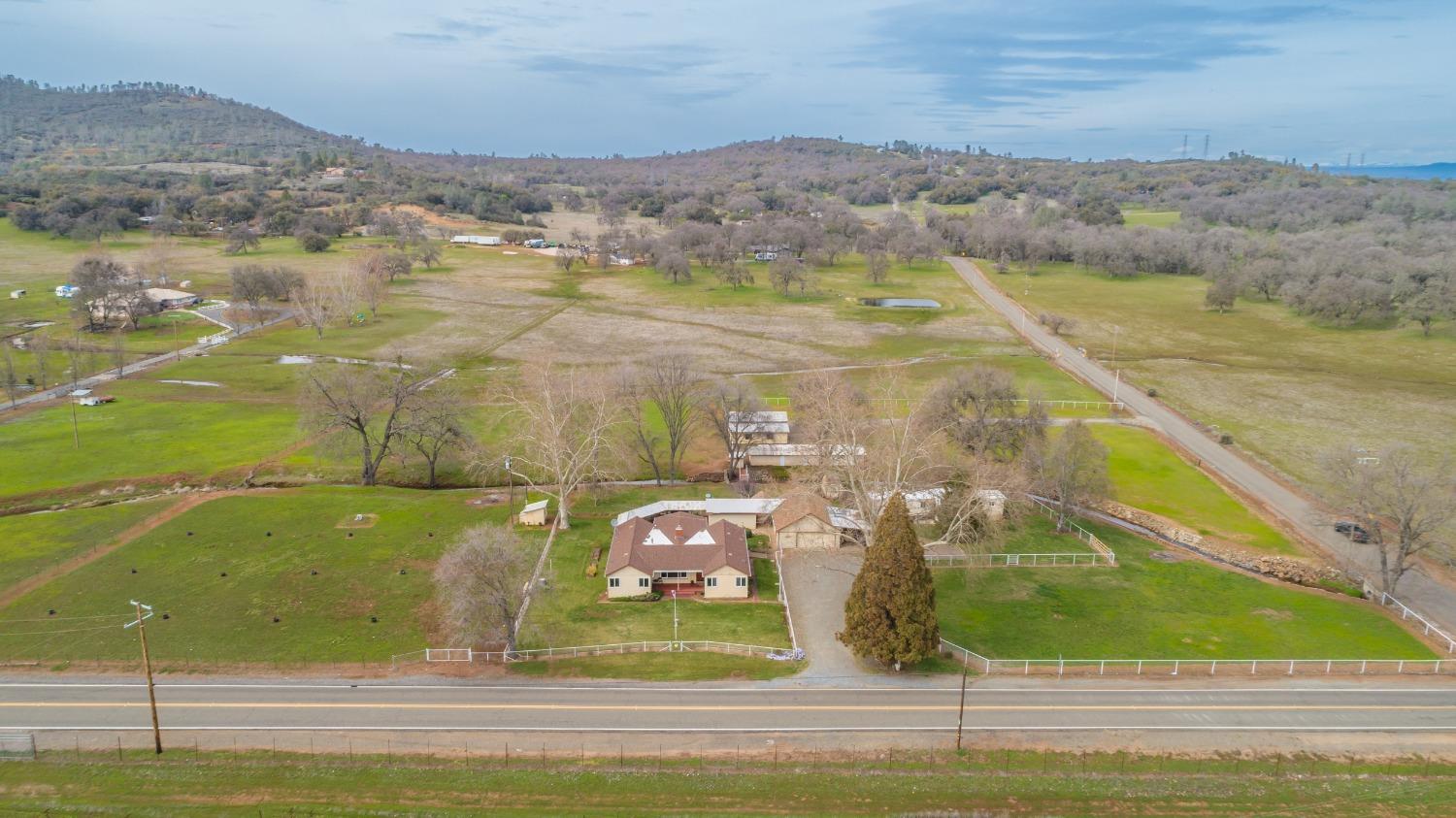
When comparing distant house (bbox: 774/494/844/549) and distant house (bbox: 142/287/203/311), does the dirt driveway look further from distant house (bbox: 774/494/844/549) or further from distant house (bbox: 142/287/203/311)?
distant house (bbox: 142/287/203/311)

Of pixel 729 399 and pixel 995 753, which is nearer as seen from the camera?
pixel 995 753

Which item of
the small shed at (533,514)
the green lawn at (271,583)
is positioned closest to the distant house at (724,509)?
the small shed at (533,514)

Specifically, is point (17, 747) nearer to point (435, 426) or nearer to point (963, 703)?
point (435, 426)

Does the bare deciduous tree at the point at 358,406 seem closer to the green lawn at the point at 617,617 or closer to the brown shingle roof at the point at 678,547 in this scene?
the green lawn at the point at 617,617

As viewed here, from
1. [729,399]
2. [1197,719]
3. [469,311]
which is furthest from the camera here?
[469,311]

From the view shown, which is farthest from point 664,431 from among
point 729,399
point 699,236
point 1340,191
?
point 1340,191

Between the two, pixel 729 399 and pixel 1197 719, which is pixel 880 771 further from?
pixel 729 399

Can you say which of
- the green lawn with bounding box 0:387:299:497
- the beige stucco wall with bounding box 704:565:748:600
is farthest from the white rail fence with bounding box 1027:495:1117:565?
the green lawn with bounding box 0:387:299:497

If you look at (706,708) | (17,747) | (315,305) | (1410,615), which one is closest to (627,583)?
(706,708)
